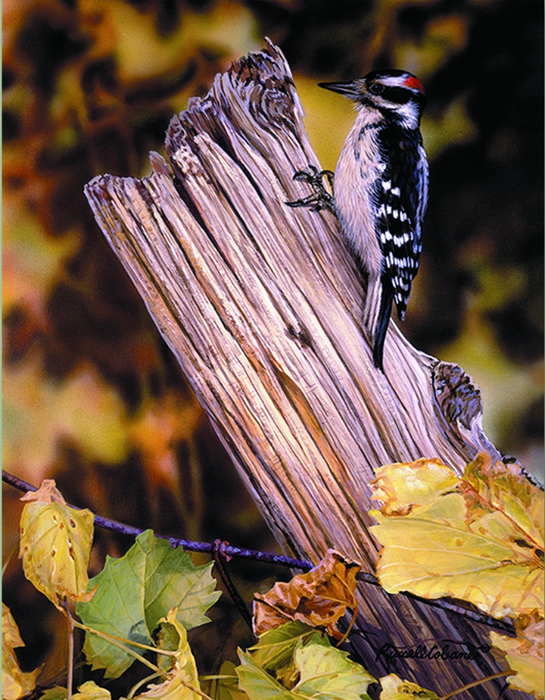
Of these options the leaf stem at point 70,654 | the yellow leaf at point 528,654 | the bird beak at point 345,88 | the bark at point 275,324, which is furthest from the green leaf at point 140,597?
the bird beak at point 345,88

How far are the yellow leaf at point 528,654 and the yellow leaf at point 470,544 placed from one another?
0.7 inches

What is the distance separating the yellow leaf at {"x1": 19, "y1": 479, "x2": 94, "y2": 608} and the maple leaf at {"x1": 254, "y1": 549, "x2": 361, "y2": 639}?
0.69 feet

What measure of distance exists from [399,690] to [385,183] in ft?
2.02

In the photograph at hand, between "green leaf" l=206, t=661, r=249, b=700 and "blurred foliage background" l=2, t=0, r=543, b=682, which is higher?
"blurred foliage background" l=2, t=0, r=543, b=682

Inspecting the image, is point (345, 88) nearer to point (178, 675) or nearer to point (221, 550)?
point (221, 550)

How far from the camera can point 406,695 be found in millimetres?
597

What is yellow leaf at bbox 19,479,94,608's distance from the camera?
1.89 ft

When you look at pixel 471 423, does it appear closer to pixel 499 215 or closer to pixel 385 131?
pixel 499 215

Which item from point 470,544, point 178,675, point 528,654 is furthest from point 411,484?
point 178,675

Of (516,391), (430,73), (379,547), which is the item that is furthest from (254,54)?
(379,547)

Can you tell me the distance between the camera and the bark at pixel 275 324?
663 mm

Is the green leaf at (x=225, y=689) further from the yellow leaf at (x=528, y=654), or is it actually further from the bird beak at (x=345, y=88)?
the bird beak at (x=345, y=88)
